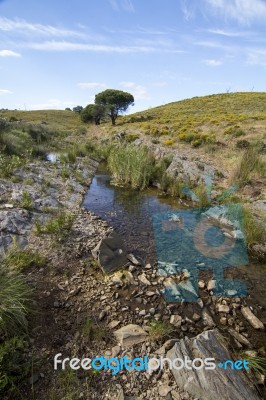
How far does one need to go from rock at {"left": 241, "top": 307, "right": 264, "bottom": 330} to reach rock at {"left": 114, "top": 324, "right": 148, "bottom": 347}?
161 cm

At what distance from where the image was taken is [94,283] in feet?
12.5

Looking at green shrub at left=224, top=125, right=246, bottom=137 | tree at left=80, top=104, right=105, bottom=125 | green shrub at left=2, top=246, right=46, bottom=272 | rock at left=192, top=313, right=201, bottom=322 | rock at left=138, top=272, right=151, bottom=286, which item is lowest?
rock at left=192, top=313, right=201, bottom=322

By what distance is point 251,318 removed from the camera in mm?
3422

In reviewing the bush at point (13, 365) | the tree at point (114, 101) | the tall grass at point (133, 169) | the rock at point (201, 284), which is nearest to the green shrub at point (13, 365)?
the bush at point (13, 365)

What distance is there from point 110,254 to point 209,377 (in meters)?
2.42

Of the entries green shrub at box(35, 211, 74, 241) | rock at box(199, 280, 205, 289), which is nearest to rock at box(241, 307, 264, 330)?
rock at box(199, 280, 205, 289)

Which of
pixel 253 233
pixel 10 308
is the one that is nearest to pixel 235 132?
pixel 253 233

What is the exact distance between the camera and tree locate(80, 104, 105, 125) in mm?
36750

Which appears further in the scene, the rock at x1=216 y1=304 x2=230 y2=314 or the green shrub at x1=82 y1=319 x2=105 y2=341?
the rock at x1=216 y1=304 x2=230 y2=314

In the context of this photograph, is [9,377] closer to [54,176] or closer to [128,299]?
[128,299]

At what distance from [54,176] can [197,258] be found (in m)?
6.49

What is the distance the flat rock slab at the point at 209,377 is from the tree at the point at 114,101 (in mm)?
34909

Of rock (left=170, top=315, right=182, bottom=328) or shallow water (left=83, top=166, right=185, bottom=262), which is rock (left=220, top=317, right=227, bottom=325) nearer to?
rock (left=170, top=315, right=182, bottom=328)

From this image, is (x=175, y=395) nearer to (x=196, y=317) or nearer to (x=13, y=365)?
(x=196, y=317)
